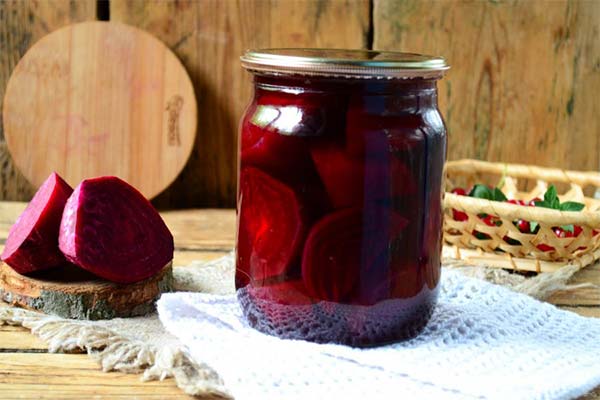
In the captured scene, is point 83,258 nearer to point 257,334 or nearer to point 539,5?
point 257,334

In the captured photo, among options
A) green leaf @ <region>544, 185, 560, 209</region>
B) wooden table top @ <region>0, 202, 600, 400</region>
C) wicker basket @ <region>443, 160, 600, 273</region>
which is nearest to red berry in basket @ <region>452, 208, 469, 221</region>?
wicker basket @ <region>443, 160, 600, 273</region>

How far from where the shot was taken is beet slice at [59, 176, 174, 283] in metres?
1.06

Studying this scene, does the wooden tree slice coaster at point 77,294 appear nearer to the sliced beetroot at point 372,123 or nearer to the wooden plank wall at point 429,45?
the sliced beetroot at point 372,123

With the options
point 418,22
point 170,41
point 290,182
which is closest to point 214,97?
point 170,41

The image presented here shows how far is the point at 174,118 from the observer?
1.74 m

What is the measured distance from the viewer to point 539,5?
1.75 meters

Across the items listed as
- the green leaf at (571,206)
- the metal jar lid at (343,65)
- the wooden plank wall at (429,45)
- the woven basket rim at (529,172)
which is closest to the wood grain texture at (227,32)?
the wooden plank wall at (429,45)

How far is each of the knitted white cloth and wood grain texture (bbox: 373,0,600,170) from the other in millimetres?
761

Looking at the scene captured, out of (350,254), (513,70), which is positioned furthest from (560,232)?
(350,254)

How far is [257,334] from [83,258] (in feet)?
0.75

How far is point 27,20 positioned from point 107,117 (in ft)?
0.84

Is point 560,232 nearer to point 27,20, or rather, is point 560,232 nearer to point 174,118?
point 174,118

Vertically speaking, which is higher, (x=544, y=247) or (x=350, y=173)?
(x=350, y=173)

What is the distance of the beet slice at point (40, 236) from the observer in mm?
1080
